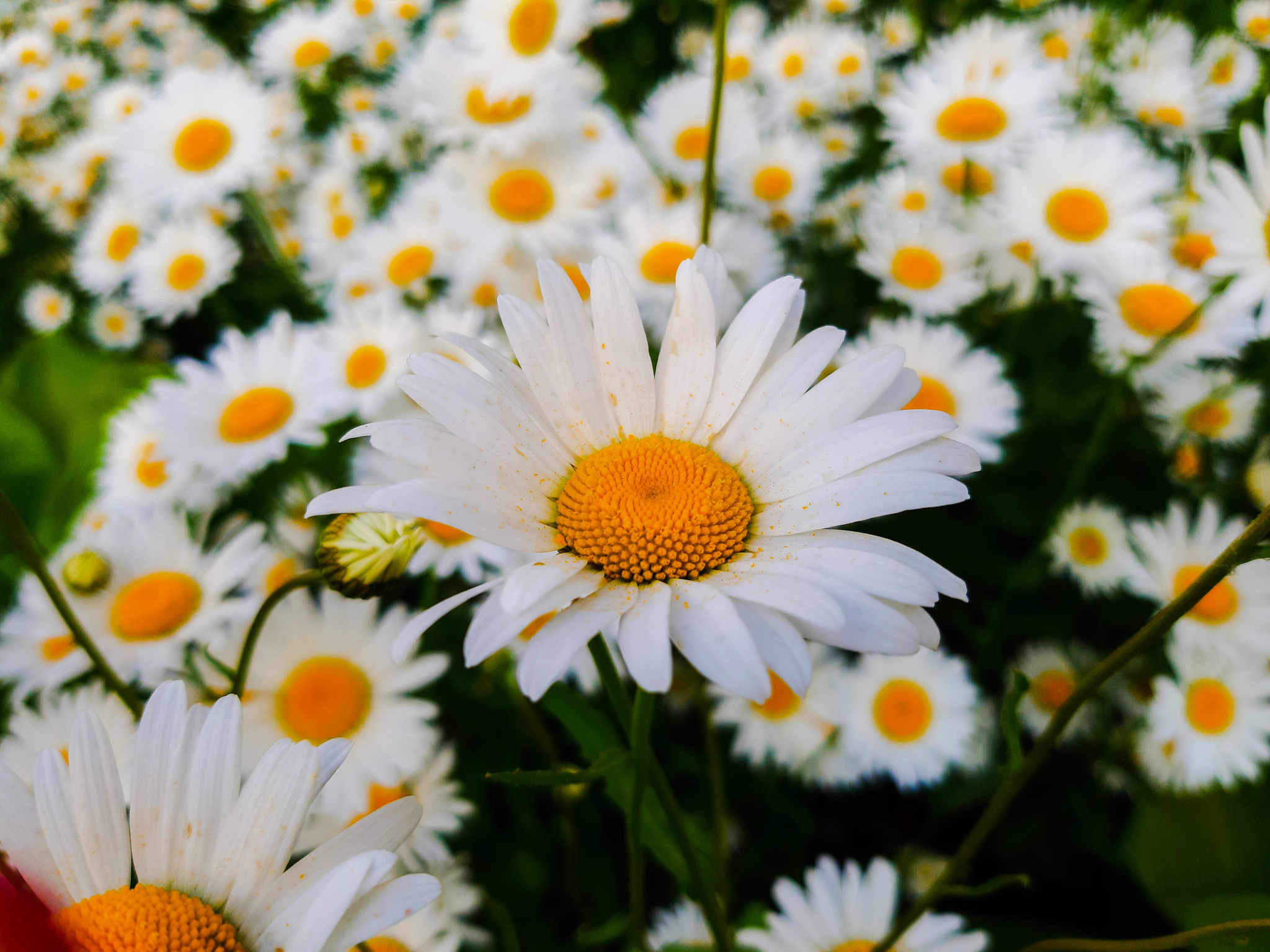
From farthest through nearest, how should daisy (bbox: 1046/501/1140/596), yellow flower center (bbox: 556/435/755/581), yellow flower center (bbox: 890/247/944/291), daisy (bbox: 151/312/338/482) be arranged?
yellow flower center (bbox: 890/247/944/291) < daisy (bbox: 1046/501/1140/596) < daisy (bbox: 151/312/338/482) < yellow flower center (bbox: 556/435/755/581)

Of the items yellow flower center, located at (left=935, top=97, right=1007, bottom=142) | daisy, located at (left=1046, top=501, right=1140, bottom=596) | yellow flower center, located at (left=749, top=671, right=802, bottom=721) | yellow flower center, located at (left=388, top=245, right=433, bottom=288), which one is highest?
yellow flower center, located at (left=935, top=97, right=1007, bottom=142)

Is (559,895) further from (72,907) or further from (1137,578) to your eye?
(1137,578)

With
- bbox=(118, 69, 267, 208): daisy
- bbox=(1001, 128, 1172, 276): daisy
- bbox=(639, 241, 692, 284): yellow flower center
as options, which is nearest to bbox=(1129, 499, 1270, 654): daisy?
bbox=(1001, 128, 1172, 276): daisy

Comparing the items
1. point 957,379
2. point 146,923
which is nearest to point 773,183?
point 957,379

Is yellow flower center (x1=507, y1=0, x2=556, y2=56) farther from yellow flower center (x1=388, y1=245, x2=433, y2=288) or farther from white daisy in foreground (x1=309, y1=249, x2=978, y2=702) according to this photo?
white daisy in foreground (x1=309, y1=249, x2=978, y2=702)

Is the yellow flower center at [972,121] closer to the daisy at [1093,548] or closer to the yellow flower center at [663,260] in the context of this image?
the yellow flower center at [663,260]

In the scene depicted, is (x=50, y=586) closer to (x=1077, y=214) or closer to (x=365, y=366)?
(x=365, y=366)

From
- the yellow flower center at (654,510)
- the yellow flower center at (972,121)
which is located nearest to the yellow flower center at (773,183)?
the yellow flower center at (972,121)
